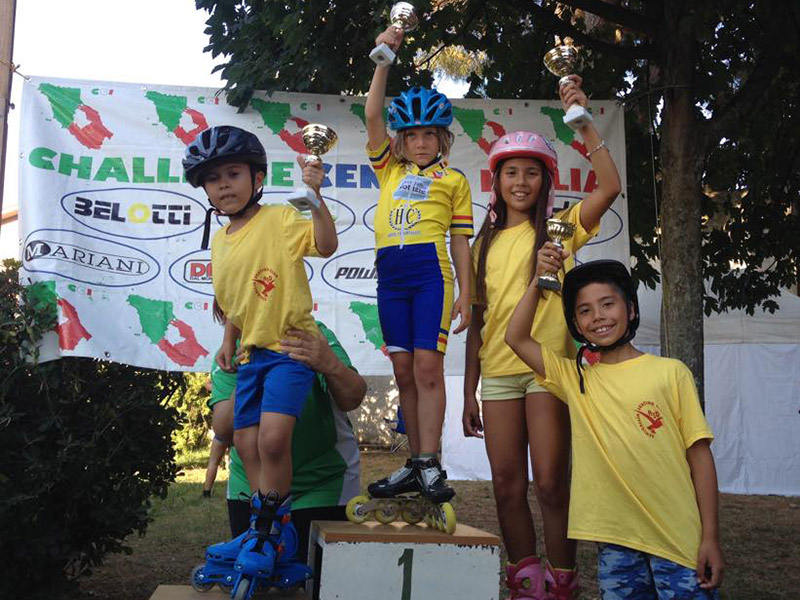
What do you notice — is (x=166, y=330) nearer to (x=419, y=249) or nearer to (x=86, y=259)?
(x=86, y=259)

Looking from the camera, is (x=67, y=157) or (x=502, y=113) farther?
(x=502, y=113)

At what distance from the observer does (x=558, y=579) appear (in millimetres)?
3396

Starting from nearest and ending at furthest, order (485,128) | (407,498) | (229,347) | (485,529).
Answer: (407,498) < (229,347) < (485,128) < (485,529)

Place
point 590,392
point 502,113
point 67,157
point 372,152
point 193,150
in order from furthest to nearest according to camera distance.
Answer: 1. point 502,113
2. point 67,157
3. point 372,152
4. point 193,150
5. point 590,392

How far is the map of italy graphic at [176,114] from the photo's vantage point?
5840 millimetres

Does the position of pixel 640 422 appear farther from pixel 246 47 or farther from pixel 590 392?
pixel 246 47

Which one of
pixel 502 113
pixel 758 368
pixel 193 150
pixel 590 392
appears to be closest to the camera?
pixel 590 392

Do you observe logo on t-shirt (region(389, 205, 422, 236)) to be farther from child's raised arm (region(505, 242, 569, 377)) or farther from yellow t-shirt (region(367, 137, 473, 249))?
child's raised arm (region(505, 242, 569, 377))

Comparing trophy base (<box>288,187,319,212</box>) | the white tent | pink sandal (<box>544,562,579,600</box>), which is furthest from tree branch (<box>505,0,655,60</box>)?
the white tent

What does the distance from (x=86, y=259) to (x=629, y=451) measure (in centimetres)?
377

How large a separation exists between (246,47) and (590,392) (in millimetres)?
3615

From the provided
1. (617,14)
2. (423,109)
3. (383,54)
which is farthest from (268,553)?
(617,14)

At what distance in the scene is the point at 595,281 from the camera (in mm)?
3244

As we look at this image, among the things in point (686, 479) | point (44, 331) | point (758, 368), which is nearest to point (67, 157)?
point (44, 331)
